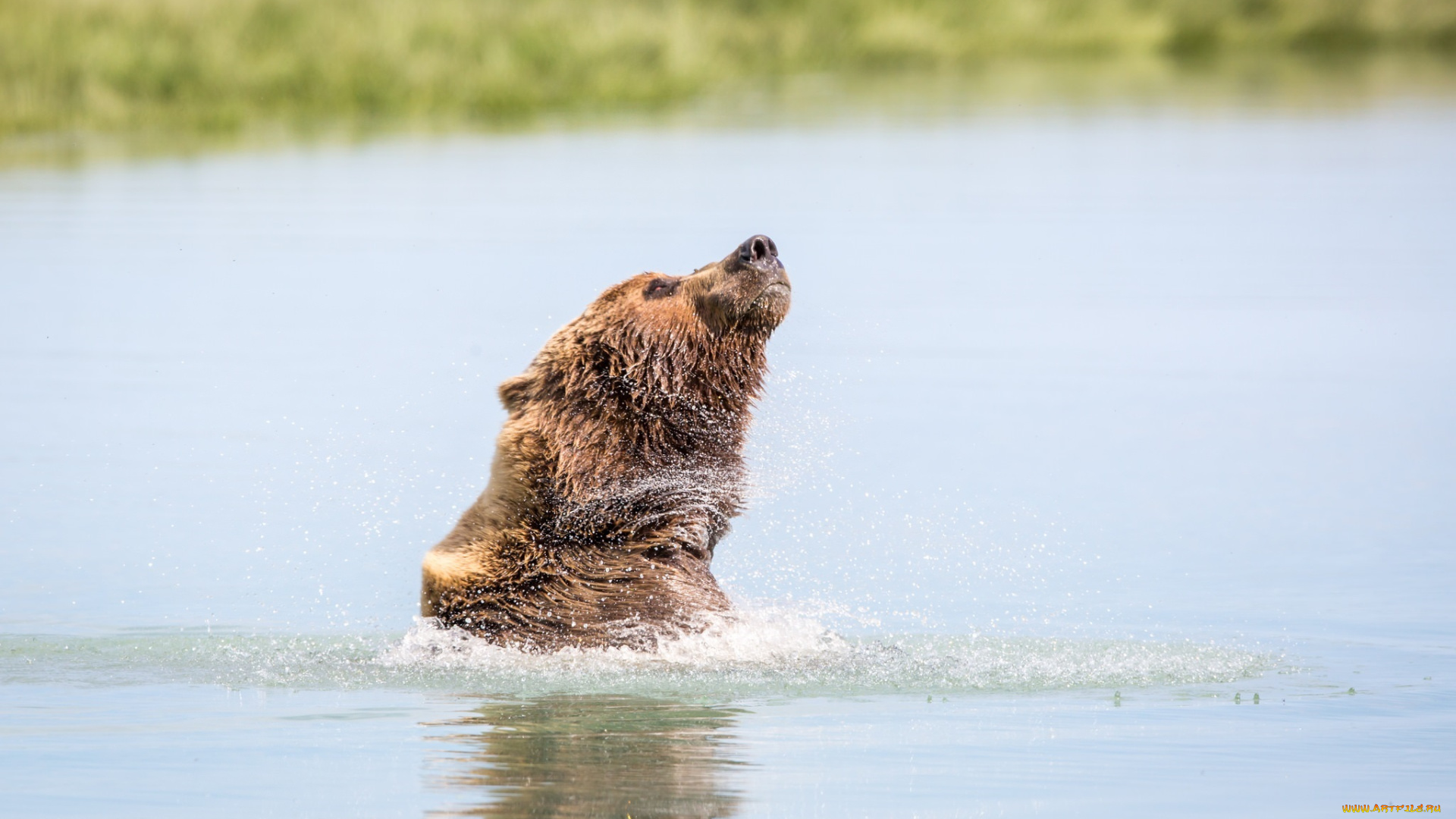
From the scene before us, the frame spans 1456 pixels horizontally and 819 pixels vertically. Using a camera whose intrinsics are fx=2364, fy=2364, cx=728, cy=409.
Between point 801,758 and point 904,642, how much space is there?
1.84 m

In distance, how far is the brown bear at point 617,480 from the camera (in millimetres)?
7266

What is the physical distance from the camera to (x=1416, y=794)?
6344 millimetres

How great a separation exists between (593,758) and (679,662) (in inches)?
36.9

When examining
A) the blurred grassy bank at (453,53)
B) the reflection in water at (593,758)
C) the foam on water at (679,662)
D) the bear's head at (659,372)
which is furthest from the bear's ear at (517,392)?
the blurred grassy bank at (453,53)

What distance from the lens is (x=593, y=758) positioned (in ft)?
21.3

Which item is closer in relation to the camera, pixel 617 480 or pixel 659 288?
pixel 617 480

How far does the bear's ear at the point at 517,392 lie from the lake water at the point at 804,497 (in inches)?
30.5

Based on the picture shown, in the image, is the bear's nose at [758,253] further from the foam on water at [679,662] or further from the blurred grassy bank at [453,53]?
the blurred grassy bank at [453,53]

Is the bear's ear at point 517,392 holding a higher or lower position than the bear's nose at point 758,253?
lower

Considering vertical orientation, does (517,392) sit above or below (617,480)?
above

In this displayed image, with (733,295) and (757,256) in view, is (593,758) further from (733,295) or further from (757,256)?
(757,256)

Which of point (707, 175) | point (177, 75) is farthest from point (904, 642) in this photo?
point (177, 75)

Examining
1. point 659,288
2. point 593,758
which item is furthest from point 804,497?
point 593,758

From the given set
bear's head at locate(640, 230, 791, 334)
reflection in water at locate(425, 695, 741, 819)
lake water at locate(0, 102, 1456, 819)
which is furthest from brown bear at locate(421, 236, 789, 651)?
reflection in water at locate(425, 695, 741, 819)
